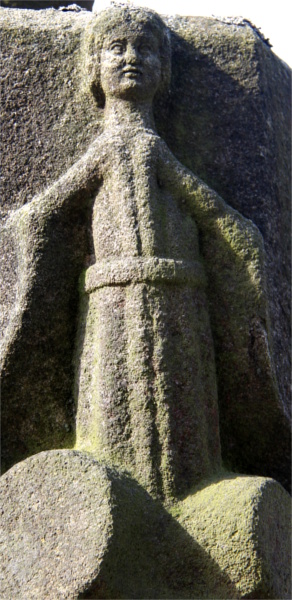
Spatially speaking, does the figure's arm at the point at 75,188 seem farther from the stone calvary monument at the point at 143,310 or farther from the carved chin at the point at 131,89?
the carved chin at the point at 131,89

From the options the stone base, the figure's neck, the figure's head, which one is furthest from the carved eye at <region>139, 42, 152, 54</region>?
the stone base

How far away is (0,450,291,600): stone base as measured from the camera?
2.09 m

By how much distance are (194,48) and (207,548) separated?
63.6 inches

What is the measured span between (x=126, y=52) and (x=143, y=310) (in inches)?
32.4

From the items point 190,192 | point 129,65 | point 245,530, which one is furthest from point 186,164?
point 245,530

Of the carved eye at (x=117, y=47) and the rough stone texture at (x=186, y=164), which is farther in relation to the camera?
the carved eye at (x=117, y=47)

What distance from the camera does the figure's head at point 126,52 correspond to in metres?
2.62

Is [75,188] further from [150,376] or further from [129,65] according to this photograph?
[150,376]

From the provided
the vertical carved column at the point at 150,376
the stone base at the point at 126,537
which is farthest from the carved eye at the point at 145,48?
the stone base at the point at 126,537

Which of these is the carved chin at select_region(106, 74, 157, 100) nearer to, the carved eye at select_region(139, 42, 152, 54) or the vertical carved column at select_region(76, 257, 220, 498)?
the carved eye at select_region(139, 42, 152, 54)

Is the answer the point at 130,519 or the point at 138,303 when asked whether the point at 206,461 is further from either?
the point at 138,303

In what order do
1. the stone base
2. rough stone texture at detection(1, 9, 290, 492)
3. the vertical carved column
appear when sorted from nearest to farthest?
the stone base, the vertical carved column, rough stone texture at detection(1, 9, 290, 492)

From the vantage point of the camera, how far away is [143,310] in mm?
2361

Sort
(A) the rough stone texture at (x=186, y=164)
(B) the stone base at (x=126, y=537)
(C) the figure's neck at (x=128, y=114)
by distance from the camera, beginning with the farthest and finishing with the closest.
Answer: (C) the figure's neck at (x=128, y=114), (A) the rough stone texture at (x=186, y=164), (B) the stone base at (x=126, y=537)
